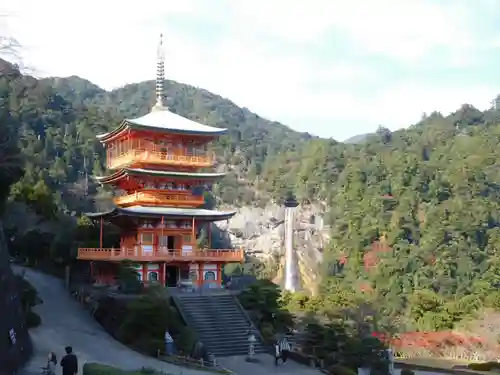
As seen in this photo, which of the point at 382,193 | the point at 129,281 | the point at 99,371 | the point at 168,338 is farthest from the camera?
the point at 382,193

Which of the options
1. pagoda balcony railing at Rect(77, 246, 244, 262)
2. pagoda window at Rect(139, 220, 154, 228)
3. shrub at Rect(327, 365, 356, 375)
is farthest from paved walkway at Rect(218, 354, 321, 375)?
pagoda window at Rect(139, 220, 154, 228)

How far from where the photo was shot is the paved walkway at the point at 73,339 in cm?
1925

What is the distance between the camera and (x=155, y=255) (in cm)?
2717

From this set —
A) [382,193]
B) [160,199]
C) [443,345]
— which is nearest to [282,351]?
[160,199]

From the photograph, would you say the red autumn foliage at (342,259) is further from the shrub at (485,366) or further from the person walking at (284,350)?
the person walking at (284,350)

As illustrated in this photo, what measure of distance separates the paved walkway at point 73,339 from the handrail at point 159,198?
4.97 m

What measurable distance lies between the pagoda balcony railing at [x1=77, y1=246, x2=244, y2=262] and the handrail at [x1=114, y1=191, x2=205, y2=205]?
2.12 metres

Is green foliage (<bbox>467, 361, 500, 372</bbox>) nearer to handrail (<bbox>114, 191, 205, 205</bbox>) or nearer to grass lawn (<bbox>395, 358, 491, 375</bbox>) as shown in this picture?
grass lawn (<bbox>395, 358, 491, 375</bbox>)

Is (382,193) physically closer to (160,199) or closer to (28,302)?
(160,199)

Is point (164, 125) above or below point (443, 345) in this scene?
above

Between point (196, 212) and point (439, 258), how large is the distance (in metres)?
37.4

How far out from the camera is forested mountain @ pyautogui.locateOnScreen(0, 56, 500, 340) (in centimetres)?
5419

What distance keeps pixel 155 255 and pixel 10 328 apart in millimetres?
11630

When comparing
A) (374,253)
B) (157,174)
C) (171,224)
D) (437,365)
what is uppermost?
(157,174)
